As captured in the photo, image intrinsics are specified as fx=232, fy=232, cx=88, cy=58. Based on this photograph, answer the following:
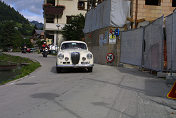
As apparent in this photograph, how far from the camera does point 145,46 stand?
11.8m

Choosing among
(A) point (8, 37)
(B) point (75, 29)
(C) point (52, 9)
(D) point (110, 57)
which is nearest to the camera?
(D) point (110, 57)

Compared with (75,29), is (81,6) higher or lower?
higher

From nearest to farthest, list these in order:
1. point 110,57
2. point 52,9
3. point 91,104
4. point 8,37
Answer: point 91,104 < point 110,57 < point 52,9 < point 8,37

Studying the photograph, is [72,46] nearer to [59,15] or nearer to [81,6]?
[59,15]

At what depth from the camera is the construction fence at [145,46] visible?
31.9 ft

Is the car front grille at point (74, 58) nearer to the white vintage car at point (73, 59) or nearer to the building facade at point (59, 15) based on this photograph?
the white vintage car at point (73, 59)

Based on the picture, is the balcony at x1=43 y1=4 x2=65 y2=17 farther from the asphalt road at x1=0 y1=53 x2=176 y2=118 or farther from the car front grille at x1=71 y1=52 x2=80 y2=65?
the asphalt road at x1=0 y1=53 x2=176 y2=118

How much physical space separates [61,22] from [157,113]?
162 ft

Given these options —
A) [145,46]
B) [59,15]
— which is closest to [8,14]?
[59,15]

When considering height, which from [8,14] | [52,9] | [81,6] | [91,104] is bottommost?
[91,104]

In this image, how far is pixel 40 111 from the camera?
4.58m

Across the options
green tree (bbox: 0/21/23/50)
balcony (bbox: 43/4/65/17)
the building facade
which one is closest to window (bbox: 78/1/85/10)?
the building facade

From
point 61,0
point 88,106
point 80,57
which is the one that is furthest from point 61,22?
point 88,106

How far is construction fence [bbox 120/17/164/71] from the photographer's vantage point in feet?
31.9
